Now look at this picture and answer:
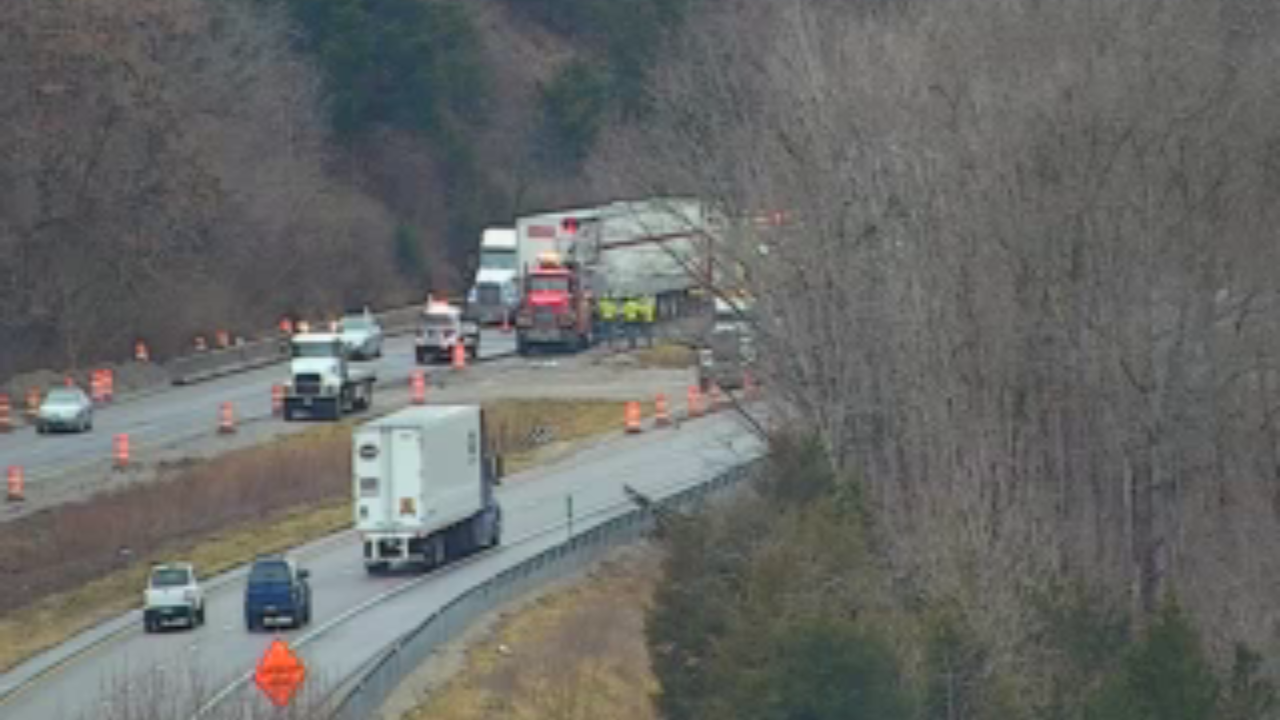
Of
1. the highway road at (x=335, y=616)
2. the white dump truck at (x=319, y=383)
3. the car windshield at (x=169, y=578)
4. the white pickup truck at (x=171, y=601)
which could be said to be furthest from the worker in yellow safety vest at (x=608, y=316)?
the white pickup truck at (x=171, y=601)

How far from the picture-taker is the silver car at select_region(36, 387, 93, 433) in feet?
251

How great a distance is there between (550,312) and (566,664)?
4594cm

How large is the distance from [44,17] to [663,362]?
2031 centimetres

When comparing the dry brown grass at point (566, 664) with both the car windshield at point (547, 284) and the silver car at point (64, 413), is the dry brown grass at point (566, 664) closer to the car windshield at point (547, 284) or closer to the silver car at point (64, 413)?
the silver car at point (64, 413)

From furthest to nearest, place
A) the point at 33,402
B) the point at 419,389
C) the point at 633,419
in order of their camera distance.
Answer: the point at 33,402, the point at 419,389, the point at 633,419

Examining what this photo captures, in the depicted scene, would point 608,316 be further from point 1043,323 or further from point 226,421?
point 1043,323

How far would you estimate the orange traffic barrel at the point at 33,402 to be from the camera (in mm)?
79500

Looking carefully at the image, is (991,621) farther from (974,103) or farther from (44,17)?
(44,17)

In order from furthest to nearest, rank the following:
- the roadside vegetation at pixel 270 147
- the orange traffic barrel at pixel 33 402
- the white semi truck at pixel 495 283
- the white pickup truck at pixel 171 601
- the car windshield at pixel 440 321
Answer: the white semi truck at pixel 495 283 → the car windshield at pixel 440 321 → the roadside vegetation at pixel 270 147 → the orange traffic barrel at pixel 33 402 → the white pickup truck at pixel 171 601

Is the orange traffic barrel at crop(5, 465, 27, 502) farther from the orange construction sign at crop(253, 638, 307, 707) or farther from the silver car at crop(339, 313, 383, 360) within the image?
the orange construction sign at crop(253, 638, 307, 707)

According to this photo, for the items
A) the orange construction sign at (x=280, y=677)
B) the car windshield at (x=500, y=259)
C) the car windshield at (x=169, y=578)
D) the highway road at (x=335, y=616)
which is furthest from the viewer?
the car windshield at (x=500, y=259)

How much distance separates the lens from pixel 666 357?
9050cm

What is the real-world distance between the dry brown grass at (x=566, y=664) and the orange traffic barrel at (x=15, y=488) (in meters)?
17.1

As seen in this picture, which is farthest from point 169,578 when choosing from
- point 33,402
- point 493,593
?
point 33,402
